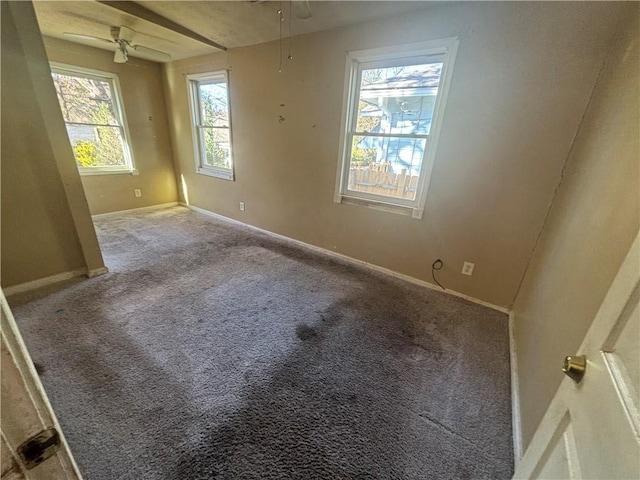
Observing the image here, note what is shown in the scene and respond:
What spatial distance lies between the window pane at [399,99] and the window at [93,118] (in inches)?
147

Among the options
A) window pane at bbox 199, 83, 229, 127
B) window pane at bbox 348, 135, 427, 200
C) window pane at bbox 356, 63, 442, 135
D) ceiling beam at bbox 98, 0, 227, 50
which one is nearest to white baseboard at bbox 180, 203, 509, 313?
window pane at bbox 348, 135, 427, 200

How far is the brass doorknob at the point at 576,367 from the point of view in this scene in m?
0.57

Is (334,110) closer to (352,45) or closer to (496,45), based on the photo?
(352,45)

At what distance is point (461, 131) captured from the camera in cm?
205

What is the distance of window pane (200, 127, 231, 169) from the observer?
3.87m

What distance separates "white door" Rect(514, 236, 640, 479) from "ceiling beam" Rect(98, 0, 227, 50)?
11.9 feet

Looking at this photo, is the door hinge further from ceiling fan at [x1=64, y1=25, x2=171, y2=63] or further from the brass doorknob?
ceiling fan at [x1=64, y1=25, x2=171, y2=63]

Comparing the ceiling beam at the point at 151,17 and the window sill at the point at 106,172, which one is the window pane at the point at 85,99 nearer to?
the window sill at the point at 106,172

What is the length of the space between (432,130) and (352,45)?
3.59 ft

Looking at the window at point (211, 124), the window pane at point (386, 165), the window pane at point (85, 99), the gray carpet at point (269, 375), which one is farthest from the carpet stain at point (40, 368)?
the window pane at point (85, 99)

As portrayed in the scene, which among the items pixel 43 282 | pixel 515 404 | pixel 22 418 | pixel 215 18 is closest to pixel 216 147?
pixel 215 18

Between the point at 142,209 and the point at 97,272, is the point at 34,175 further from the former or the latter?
the point at 142,209

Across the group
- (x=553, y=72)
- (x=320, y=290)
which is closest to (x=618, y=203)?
(x=553, y=72)

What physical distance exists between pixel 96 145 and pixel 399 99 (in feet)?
14.0
